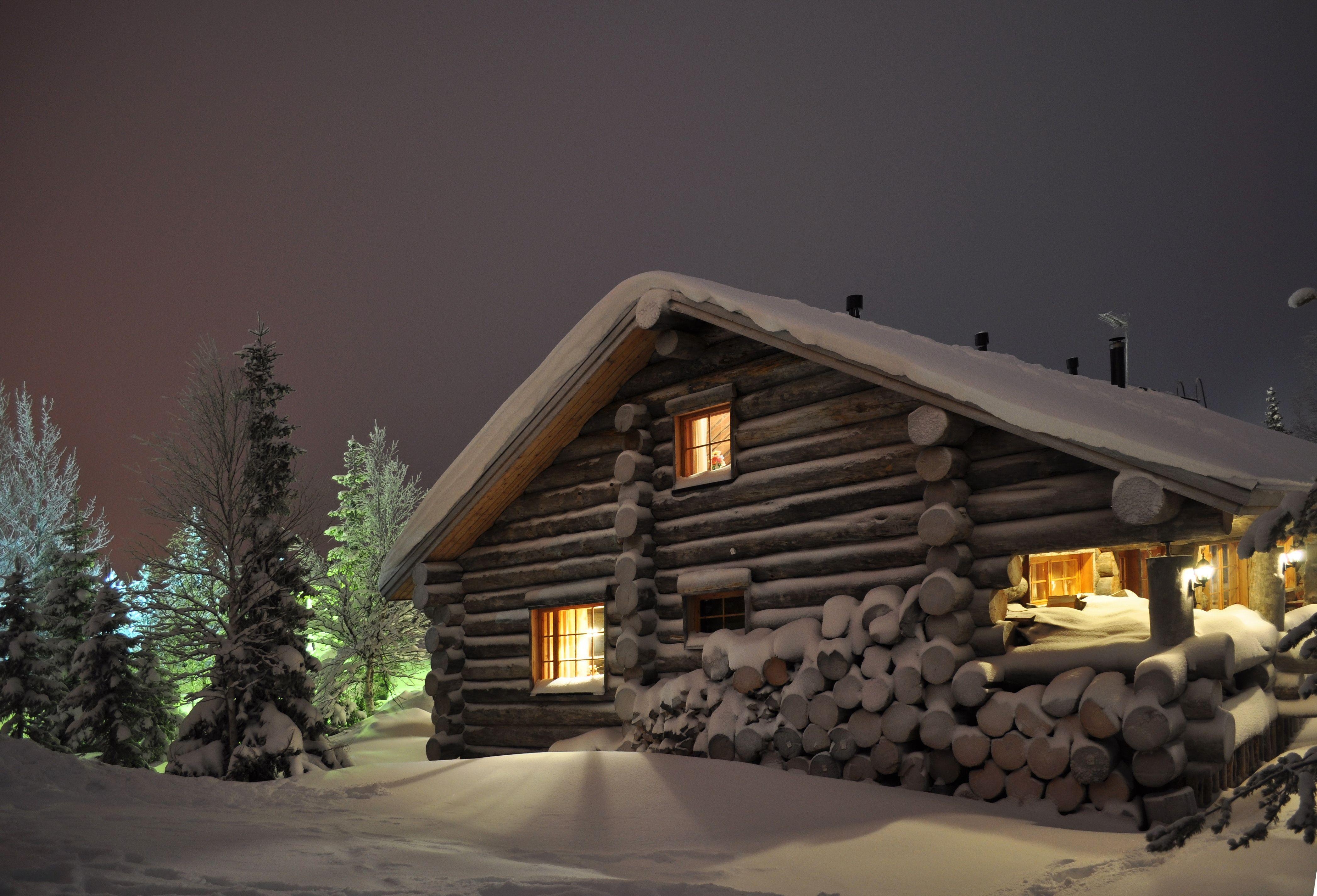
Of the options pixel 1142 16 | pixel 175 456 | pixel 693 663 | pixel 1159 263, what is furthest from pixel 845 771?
pixel 1159 263

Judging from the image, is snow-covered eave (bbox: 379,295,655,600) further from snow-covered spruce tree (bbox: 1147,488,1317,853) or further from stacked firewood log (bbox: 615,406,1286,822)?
snow-covered spruce tree (bbox: 1147,488,1317,853)

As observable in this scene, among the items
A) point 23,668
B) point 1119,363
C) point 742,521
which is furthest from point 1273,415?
point 23,668

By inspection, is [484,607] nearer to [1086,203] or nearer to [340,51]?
[340,51]

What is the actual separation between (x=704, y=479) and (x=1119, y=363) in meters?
11.9

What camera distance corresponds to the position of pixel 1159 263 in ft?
419

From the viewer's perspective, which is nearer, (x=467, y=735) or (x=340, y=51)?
(x=467, y=735)

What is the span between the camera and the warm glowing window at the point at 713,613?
1180cm

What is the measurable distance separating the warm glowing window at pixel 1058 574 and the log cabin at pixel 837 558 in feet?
3.97

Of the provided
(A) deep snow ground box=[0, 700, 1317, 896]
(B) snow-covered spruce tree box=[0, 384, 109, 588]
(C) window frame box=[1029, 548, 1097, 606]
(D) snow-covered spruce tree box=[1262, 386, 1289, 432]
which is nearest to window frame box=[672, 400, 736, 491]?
(A) deep snow ground box=[0, 700, 1317, 896]

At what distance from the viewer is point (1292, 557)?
12.3 metres

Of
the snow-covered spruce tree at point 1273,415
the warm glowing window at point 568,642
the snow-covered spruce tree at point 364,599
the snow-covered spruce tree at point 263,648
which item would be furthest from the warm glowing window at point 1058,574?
the snow-covered spruce tree at point 1273,415

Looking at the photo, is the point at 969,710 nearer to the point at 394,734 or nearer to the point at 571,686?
the point at 571,686

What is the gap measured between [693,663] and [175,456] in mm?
9631

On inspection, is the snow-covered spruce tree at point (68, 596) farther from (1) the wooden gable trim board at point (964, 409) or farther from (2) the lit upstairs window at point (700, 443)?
(1) the wooden gable trim board at point (964, 409)
